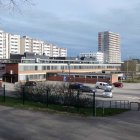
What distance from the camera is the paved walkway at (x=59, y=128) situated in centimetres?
1123

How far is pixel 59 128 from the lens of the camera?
12680 millimetres

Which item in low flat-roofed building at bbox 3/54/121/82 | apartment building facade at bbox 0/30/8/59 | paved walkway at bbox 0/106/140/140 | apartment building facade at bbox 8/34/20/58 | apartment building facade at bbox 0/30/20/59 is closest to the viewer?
paved walkway at bbox 0/106/140/140

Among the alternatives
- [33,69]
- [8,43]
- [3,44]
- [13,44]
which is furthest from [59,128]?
[13,44]

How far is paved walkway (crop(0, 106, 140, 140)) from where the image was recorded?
11227mm

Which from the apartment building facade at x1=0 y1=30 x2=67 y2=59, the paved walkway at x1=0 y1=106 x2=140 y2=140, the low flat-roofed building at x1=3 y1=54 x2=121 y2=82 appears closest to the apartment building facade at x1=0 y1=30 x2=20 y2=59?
the apartment building facade at x1=0 y1=30 x2=67 y2=59

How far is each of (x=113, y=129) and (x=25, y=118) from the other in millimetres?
4532

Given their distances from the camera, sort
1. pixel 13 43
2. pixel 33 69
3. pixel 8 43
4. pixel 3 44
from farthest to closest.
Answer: pixel 13 43 → pixel 8 43 → pixel 3 44 → pixel 33 69

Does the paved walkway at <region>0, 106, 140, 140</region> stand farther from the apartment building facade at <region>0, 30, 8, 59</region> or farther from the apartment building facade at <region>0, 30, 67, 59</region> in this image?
the apartment building facade at <region>0, 30, 8, 59</region>

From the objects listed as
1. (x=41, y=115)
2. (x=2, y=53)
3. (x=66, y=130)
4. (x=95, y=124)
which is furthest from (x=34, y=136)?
(x=2, y=53)

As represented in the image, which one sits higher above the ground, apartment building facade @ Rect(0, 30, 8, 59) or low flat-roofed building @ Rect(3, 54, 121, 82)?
apartment building facade @ Rect(0, 30, 8, 59)

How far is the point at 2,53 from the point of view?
177000mm

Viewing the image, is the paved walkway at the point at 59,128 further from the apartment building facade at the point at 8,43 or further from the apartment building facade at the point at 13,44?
the apartment building facade at the point at 8,43

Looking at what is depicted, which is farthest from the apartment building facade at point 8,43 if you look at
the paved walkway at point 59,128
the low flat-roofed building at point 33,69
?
the paved walkway at point 59,128

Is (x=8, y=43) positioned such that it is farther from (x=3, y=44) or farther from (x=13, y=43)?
(x=3, y=44)
